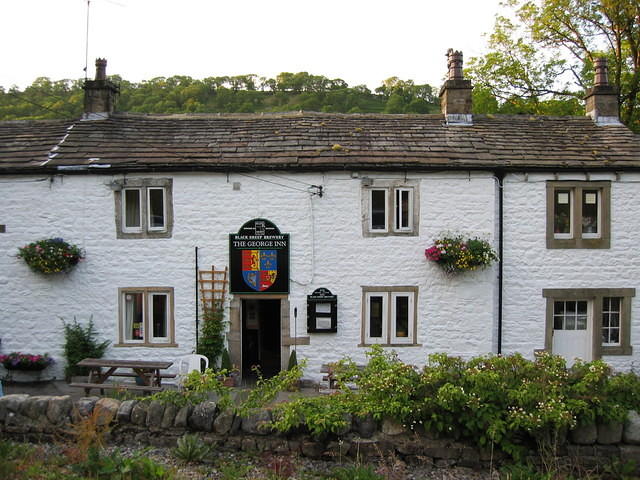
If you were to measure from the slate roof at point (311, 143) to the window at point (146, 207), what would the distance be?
0.40 m

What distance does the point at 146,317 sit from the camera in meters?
10.8

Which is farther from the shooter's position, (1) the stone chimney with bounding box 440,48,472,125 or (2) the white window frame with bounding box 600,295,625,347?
(1) the stone chimney with bounding box 440,48,472,125

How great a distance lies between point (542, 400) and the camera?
19.3ft

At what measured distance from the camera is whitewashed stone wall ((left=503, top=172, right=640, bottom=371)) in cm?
1077

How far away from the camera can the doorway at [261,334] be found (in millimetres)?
12797

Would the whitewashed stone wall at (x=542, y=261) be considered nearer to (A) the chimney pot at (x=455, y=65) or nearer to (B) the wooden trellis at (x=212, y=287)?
(A) the chimney pot at (x=455, y=65)

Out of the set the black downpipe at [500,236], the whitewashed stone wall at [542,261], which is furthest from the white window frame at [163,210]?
the whitewashed stone wall at [542,261]

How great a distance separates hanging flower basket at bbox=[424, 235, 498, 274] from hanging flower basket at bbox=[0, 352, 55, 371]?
8831 mm

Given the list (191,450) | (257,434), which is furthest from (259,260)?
(191,450)

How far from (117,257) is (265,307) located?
430 cm

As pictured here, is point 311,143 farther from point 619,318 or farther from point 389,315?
point 619,318

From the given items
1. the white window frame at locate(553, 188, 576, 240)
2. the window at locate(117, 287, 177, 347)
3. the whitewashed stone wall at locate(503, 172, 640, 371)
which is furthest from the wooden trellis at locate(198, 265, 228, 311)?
the white window frame at locate(553, 188, 576, 240)

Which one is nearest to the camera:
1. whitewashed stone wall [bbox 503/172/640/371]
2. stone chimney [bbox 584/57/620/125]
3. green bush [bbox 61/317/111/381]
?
green bush [bbox 61/317/111/381]

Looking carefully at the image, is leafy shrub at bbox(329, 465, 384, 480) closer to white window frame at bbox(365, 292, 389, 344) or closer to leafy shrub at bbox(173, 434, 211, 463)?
leafy shrub at bbox(173, 434, 211, 463)
